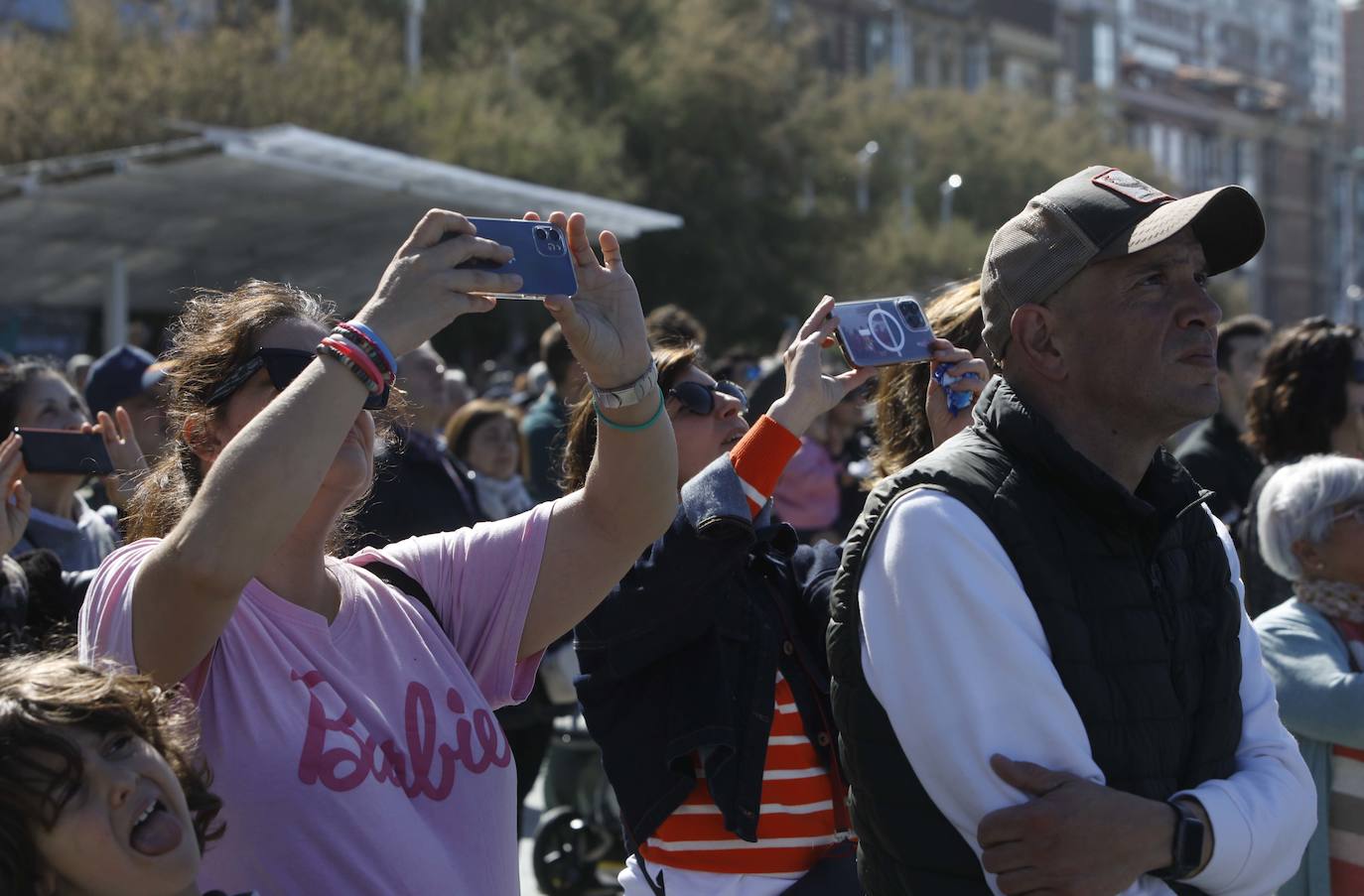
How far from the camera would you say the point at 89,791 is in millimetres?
1883

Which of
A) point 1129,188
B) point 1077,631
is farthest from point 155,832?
point 1129,188

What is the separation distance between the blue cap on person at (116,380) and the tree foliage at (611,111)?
17241 millimetres

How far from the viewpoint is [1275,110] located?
9919 centimetres

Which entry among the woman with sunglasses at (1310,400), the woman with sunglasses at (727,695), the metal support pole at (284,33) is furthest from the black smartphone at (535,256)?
the metal support pole at (284,33)

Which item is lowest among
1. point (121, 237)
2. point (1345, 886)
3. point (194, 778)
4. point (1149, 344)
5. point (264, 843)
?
point (121, 237)

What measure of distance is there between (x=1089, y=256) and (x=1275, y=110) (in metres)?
105

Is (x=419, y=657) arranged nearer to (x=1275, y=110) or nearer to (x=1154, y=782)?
(x=1154, y=782)

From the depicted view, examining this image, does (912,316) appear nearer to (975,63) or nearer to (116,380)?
(116,380)

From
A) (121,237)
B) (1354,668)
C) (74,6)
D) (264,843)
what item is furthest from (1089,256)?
(74,6)

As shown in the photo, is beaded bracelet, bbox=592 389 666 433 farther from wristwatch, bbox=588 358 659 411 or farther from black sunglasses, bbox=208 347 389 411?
black sunglasses, bbox=208 347 389 411

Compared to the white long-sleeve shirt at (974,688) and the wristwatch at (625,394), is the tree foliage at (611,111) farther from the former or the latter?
the white long-sleeve shirt at (974,688)

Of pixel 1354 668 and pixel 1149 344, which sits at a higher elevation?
pixel 1149 344

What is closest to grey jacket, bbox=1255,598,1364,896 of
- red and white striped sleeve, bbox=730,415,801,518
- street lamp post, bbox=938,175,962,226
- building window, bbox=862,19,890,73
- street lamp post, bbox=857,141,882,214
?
red and white striped sleeve, bbox=730,415,801,518

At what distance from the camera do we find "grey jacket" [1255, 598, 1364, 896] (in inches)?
135
